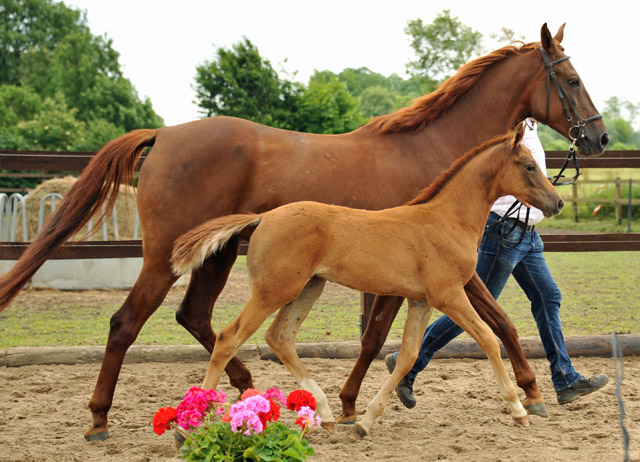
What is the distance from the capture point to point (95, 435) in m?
3.70

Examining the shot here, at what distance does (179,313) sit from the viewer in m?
4.36

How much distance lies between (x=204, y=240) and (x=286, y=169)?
834mm

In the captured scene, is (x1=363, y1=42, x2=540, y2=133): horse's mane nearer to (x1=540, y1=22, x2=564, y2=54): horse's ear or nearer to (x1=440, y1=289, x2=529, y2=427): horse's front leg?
(x1=540, y1=22, x2=564, y2=54): horse's ear

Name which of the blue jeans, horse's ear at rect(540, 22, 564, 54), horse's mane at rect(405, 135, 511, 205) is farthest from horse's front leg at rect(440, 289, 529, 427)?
horse's ear at rect(540, 22, 564, 54)

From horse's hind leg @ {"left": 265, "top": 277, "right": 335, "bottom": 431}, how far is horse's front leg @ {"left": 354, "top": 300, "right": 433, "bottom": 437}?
194 mm

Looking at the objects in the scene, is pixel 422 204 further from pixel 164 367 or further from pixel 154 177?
pixel 164 367

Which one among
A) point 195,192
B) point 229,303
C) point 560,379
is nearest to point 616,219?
point 229,303

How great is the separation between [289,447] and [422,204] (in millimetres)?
1567

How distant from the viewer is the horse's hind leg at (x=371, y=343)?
4.00 m

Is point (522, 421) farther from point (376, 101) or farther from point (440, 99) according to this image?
point (376, 101)

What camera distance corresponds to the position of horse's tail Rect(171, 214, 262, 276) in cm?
331

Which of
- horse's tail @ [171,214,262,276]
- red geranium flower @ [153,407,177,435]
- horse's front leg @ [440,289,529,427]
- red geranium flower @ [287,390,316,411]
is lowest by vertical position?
red geranium flower @ [153,407,177,435]

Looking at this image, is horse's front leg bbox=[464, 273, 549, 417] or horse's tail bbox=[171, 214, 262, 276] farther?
horse's front leg bbox=[464, 273, 549, 417]

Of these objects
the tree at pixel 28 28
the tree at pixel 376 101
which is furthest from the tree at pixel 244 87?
the tree at pixel 28 28
